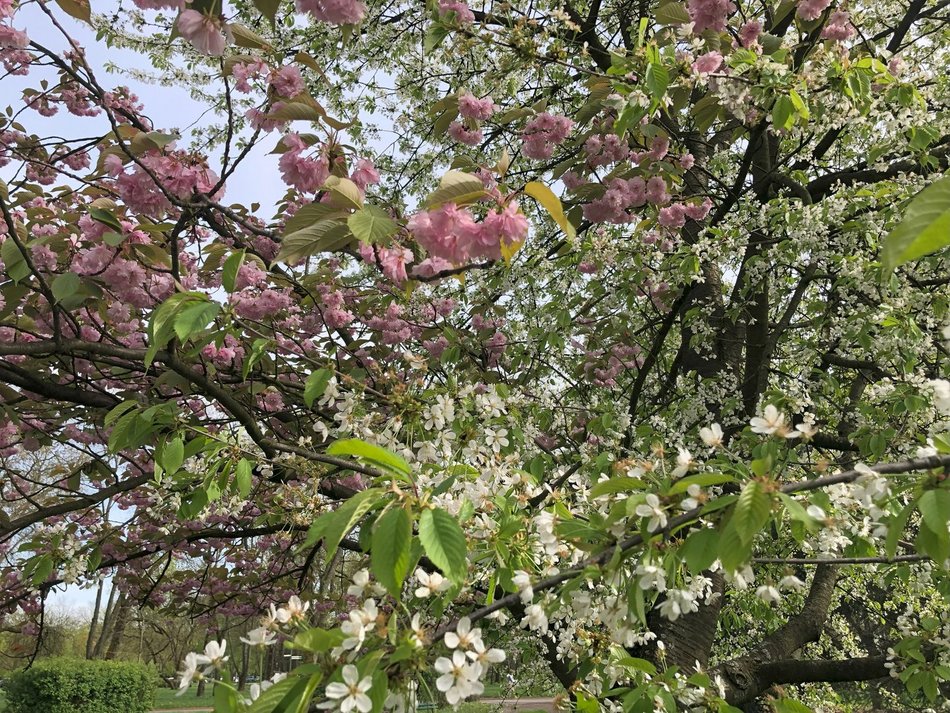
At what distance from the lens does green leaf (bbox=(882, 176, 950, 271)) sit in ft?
2.11

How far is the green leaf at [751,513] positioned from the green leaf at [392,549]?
19.3 inches

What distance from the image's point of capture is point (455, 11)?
9.41ft

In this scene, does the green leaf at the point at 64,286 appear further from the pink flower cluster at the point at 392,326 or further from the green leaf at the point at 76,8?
the pink flower cluster at the point at 392,326

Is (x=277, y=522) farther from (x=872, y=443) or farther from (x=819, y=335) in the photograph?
(x=819, y=335)

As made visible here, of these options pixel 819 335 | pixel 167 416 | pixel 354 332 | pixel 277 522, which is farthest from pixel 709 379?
pixel 167 416

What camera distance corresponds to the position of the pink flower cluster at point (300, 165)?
2.21m

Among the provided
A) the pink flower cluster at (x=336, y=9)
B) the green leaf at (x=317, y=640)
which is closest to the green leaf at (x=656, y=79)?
the pink flower cluster at (x=336, y=9)

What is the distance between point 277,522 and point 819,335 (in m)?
3.62

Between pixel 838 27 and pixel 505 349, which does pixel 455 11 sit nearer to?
pixel 838 27

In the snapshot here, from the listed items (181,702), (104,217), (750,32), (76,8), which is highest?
(750,32)

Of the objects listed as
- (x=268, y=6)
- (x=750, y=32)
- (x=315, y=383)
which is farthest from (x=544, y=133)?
(x=315, y=383)

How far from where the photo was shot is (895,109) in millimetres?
2969

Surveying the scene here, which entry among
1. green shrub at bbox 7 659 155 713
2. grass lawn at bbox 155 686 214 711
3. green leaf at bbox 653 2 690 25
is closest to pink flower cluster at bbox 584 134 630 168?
green leaf at bbox 653 2 690 25

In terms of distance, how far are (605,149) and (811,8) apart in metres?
1.09
